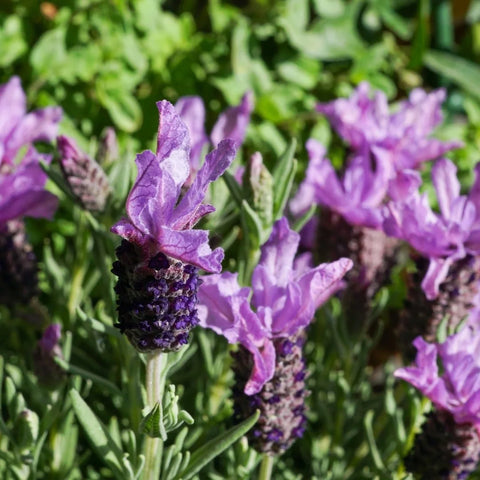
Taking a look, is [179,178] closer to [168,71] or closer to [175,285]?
[175,285]

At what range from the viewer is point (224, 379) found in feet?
4.00

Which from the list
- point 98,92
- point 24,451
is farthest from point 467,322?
point 98,92

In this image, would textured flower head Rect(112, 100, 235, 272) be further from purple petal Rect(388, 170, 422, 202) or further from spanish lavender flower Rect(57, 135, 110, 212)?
purple petal Rect(388, 170, 422, 202)

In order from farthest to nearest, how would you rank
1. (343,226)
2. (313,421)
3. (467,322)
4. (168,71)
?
(168,71) → (313,421) → (343,226) → (467,322)

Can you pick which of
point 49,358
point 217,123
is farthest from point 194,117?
point 49,358

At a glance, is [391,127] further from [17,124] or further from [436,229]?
[17,124]

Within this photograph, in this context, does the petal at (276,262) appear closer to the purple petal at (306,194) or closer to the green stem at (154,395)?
the green stem at (154,395)

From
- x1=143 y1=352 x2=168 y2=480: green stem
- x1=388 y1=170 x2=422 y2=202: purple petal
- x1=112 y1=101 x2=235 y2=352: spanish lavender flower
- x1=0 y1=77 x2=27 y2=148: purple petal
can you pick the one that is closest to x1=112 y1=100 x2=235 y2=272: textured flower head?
x1=112 y1=101 x2=235 y2=352: spanish lavender flower

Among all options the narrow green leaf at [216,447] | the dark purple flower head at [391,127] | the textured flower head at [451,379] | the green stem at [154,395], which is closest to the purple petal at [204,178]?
the green stem at [154,395]

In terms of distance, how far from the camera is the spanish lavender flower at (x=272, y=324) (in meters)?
0.90

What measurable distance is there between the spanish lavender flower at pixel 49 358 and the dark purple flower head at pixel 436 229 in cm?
48

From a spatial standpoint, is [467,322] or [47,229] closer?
[467,322]

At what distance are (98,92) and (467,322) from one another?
98 centimetres

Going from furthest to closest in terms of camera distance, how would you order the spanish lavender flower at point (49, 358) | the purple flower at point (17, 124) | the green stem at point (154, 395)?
the purple flower at point (17, 124) < the spanish lavender flower at point (49, 358) < the green stem at point (154, 395)
